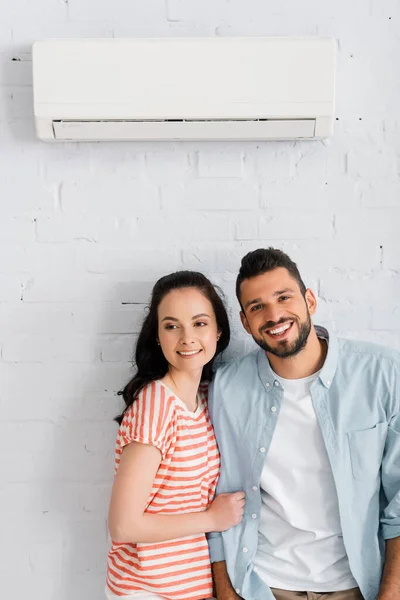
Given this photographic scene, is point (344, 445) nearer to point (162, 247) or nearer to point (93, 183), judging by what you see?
point (162, 247)

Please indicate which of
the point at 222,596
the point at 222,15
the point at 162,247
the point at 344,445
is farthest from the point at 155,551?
the point at 222,15

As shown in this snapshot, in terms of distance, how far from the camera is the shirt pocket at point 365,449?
174 centimetres

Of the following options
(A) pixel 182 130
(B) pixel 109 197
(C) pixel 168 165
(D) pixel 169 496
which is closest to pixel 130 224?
(B) pixel 109 197

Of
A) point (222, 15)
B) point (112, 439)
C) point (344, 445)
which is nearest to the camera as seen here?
point (344, 445)

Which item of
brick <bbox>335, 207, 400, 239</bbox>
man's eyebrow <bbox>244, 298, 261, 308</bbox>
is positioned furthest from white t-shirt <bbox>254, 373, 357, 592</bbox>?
brick <bbox>335, 207, 400, 239</bbox>

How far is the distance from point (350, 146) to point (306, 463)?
890 millimetres

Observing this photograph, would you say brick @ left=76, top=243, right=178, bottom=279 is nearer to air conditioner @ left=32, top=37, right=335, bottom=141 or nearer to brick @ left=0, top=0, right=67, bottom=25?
air conditioner @ left=32, top=37, right=335, bottom=141

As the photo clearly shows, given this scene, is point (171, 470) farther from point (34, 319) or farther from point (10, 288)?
point (10, 288)

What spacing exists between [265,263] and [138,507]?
2.29 feet

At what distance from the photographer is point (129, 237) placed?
6.32 feet

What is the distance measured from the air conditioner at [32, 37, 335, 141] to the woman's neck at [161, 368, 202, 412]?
0.68 metres

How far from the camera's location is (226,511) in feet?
5.82

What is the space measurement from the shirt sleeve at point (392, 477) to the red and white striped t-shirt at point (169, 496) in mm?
469

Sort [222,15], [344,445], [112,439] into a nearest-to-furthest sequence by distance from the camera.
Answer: [344,445] → [222,15] → [112,439]
